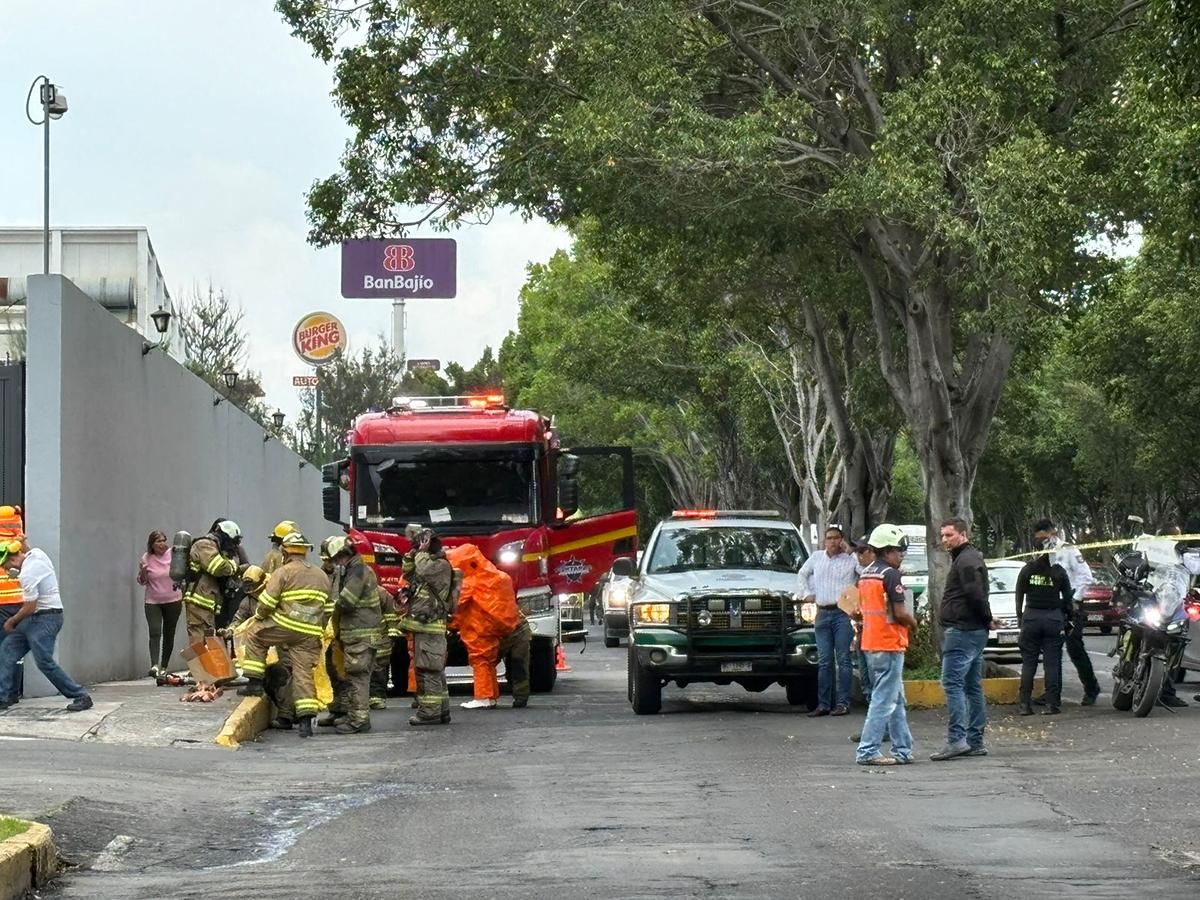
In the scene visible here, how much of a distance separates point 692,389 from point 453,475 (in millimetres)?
33552

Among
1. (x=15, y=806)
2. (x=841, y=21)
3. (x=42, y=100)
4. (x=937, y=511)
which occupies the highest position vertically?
(x=42, y=100)

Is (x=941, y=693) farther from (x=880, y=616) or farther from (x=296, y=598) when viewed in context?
(x=296, y=598)

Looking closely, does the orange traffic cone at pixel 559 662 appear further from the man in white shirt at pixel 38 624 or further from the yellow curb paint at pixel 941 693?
the man in white shirt at pixel 38 624

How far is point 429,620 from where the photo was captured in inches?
740

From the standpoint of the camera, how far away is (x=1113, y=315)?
42406mm

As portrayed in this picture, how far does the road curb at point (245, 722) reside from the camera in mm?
16172

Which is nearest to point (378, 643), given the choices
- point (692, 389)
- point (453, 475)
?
point (453, 475)

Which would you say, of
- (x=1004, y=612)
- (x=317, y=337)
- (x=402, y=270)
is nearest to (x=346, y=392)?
(x=317, y=337)

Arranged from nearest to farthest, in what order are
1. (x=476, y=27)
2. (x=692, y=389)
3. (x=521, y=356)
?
(x=476, y=27), (x=692, y=389), (x=521, y=356)

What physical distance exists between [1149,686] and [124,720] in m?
9.06

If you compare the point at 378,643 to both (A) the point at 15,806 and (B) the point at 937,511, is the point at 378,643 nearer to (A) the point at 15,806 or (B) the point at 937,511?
(A) the point at 15,806

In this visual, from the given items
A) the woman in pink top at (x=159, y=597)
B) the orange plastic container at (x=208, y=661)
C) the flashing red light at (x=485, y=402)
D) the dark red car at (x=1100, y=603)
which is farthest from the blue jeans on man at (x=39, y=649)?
the dark red car at (x=1100, y=603)

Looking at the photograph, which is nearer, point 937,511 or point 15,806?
point 15,806

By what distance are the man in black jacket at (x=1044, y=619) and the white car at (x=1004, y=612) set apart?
24.5 feet
